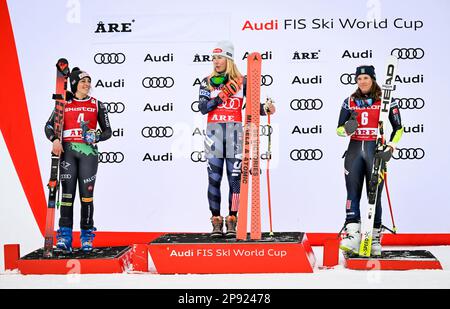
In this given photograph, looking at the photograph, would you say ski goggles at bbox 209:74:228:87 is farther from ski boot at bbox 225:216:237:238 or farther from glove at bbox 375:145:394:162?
glove at bbox 375:145:394:162

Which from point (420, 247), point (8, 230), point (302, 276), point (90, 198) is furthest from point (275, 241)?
point (8, 230)

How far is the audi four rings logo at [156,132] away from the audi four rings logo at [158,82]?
0.38 m

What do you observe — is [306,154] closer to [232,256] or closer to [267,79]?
[267,79]

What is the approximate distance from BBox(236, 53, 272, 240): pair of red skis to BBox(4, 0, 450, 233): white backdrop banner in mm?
1433

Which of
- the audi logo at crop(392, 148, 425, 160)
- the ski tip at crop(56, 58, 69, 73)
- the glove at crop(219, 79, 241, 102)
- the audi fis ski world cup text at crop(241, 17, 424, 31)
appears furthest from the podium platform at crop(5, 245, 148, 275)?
the audi logo at crop(392, 148, 425, 160)


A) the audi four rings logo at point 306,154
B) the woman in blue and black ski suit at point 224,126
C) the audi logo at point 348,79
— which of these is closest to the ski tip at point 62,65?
the woman in blue and black ski suit at point 224,126

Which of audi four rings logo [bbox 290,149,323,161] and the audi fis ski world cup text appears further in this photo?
audi four rings logo [bbox 290,149,323,161]

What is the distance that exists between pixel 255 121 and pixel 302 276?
106cm

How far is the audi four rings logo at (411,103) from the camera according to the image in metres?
6.00

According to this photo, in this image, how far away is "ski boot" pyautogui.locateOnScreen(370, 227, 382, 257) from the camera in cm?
479

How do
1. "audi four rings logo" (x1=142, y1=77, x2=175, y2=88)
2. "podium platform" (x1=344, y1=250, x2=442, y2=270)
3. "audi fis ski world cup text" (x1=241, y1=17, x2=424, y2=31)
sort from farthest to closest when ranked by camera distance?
1. "audi four rings logo" (x1=142, y1=77, x2=175, y2=88)
2. "audi fis ski world cup text" (x1=241, y1=17, x2=424, y2=31)
3. "podium platform" (x1=344, y1=250, x2=442, y2=270)

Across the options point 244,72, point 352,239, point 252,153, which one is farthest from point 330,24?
point 352,239

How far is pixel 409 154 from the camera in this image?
19.8ft

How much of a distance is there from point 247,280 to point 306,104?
2169 millimetres
